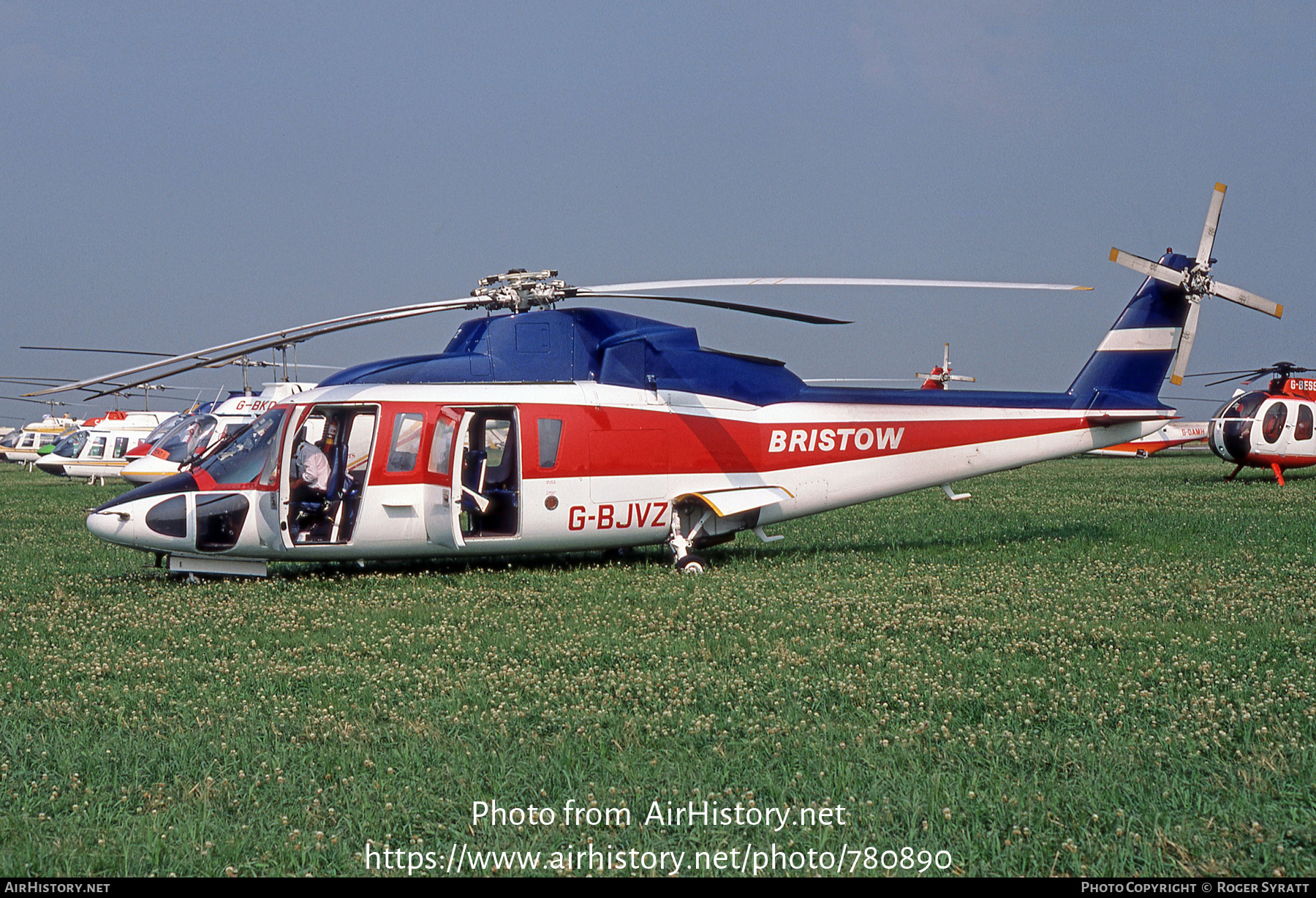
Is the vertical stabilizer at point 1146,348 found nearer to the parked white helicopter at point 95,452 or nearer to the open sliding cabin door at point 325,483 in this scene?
the open sliding cabin door at point 325,483

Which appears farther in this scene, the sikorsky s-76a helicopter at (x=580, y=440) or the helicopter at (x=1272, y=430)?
the helicopter at (x=1272, y=430)

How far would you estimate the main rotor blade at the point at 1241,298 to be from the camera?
14125 mm

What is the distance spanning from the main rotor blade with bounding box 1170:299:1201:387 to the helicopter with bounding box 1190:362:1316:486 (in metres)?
14.6

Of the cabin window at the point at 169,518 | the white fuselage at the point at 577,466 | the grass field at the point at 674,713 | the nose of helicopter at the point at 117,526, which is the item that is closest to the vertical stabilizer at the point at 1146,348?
the white fuselage at the point at 577,466

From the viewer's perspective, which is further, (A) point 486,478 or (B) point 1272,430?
(B) point 1272,430

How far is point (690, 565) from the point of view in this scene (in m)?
12.5

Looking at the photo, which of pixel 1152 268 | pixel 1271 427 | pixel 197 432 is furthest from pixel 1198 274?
pixel 197 432

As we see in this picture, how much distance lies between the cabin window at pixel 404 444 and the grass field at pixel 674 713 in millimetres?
1382

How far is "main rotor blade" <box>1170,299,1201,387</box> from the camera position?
1462 cm

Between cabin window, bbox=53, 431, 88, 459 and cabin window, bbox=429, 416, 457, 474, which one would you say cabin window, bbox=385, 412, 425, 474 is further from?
cabin window, bbox=53, 431, 88, 459

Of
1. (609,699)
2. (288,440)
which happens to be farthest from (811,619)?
(288,440)

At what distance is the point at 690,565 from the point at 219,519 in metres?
5.50

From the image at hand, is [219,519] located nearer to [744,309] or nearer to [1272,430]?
[744,309]
